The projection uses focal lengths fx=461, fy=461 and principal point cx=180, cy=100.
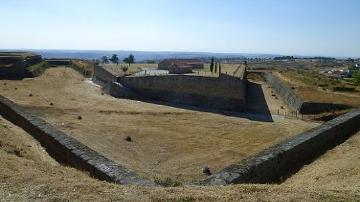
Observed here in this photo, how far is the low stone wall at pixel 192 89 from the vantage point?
3341 cm

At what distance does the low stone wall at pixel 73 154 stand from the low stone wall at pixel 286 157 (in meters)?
1.72

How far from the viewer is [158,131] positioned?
77.8ft

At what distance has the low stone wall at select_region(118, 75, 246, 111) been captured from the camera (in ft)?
110

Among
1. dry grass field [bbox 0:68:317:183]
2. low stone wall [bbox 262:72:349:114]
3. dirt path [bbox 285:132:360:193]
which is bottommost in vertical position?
dry grass field [bbox 0:68:317:183]

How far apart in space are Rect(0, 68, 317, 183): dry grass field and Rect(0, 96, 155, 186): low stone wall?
2668 mm

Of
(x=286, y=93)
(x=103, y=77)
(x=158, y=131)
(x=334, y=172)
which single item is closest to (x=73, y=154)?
(x=334, y=172)

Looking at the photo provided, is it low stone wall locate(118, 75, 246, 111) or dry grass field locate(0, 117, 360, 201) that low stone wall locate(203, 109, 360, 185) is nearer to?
dry grass field locate(0, 117, 360, 201)

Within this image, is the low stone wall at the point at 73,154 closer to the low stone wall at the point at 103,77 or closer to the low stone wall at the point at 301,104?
the low stone wall at the point at 301,104

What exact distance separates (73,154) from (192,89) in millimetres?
24950

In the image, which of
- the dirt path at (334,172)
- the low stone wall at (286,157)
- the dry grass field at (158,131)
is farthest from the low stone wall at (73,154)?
the dirt path at (334,172)

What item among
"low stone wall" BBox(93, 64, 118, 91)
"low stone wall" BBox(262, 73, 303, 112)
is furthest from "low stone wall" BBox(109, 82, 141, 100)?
"low stone wall" BBox(262, 73, 303, 112)

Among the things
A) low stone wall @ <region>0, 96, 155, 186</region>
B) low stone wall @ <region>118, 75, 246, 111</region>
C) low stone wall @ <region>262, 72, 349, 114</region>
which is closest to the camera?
low stone wall @ <region>0, 96, 155, 186</region>

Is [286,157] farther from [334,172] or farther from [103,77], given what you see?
[103,77]

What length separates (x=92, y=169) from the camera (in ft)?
33.9
